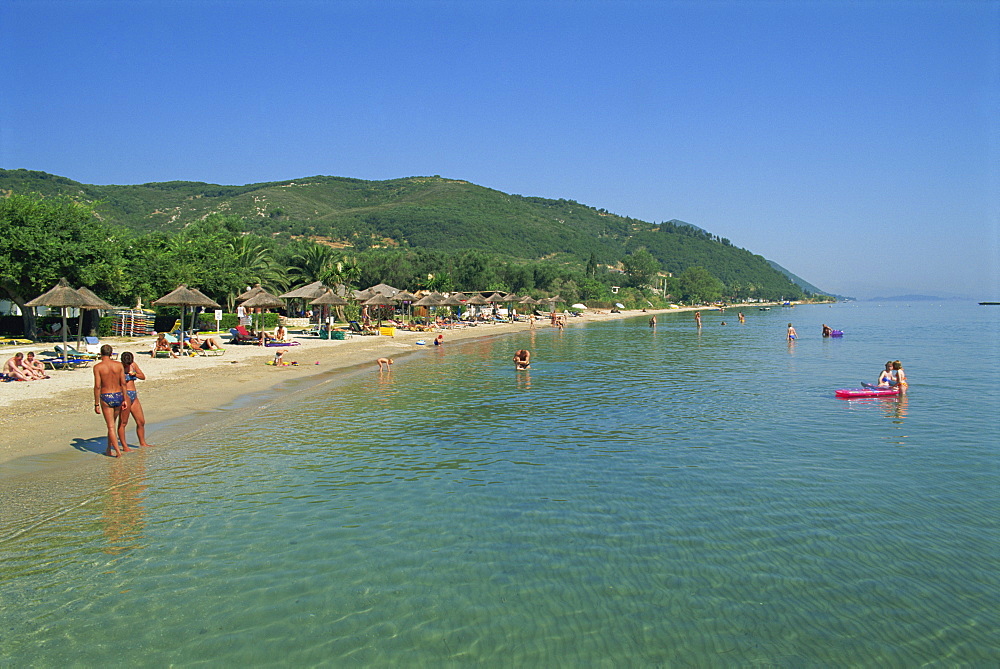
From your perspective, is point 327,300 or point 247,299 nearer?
point 247,299

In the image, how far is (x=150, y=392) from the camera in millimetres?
15477

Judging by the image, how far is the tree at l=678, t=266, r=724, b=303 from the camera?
503ft

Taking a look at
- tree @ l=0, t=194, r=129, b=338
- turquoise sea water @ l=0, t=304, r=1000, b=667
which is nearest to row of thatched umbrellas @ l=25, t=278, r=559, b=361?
tree @ l=0, t=194, r=129, b=338

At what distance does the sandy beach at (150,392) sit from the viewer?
10.4m

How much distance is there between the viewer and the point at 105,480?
881 centimetres

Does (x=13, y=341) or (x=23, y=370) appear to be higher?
(x=13, y=341)

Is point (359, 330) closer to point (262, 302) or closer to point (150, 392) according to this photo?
point (262, 302)

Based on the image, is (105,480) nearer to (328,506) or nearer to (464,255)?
(328,506)

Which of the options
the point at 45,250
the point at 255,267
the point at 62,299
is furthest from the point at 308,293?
the point at 62,299

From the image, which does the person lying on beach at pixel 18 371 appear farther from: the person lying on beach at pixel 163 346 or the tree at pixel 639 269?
the tree at pixel 639 269

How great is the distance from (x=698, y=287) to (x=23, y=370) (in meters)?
151

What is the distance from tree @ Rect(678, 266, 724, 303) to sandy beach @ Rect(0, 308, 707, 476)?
441 feet

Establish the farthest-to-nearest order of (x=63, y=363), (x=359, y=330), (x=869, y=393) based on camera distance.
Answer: (x=359, y=330) → (x=63, y=363) → (x=869, y=393)

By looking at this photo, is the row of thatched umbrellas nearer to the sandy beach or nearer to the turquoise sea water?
the sandy beach
